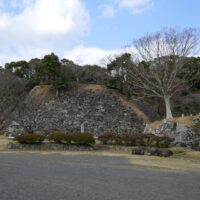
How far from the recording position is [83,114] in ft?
129

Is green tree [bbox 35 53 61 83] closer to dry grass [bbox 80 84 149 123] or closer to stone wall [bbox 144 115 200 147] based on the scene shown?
dry grass [bbox 80 84 149 123]

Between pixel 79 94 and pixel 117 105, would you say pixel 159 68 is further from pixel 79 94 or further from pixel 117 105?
pixel 79 94

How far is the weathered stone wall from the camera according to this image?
37844 millimetres

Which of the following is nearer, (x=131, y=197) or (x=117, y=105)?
(x=131, y=197)

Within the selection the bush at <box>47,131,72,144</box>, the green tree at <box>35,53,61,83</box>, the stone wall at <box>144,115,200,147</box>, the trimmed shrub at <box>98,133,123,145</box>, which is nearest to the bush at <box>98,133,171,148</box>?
the trimmed shrub at <box>98,133,123,145</box>

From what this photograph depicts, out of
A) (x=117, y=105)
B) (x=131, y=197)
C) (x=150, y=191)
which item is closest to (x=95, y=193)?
(x=131, y=197)

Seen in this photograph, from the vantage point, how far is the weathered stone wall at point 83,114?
37844mm

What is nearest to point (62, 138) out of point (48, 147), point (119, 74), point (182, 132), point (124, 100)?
point (48, 147)

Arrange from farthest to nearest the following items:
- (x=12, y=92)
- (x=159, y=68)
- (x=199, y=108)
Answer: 1. (x=12, y=92)
2. (x=199, y=108)
3. (x=159, y=68)

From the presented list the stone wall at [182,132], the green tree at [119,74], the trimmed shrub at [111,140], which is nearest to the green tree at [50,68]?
the green tree at [119,74]

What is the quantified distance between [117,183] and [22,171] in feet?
11.8

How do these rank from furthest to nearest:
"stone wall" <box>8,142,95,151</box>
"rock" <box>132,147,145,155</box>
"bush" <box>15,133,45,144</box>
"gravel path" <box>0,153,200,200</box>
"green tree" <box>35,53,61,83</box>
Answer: "green tree" <box>35,53,61,83</box> < "bush" <box>15,133,45,144</box> < "stone wall" <box>8,142,95,151</box> < "rock" <box>132,147,145,155</box> < "gravel path" <box>0,153,200,200</box>

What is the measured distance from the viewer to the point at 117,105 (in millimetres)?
39344

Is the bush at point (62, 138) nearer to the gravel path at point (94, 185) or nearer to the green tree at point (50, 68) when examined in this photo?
the gravel path at point (94, 185)
